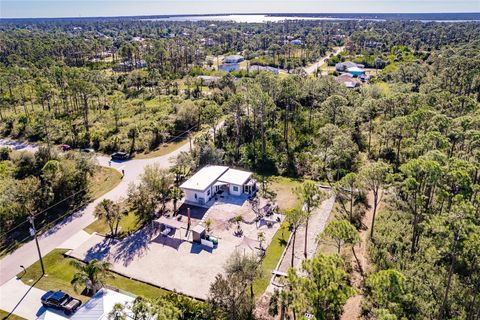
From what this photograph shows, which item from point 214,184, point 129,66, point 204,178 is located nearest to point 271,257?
point 214,184

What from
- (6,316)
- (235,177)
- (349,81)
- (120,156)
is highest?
(349,81)

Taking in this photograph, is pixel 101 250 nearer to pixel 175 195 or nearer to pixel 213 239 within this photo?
pixel 175 195

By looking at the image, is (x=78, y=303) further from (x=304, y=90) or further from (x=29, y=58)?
(x=29, y=58)

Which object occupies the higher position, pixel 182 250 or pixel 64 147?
pixel 64 147

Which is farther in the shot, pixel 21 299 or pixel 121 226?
pixel 121 226

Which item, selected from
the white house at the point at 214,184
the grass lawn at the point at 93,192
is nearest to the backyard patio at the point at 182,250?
the white house at the point at 214,184

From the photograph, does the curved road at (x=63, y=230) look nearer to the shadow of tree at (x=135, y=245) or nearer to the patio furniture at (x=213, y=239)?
the shadow of tree at (x=135, y=245)

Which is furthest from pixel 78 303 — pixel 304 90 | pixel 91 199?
pixel 304 90
